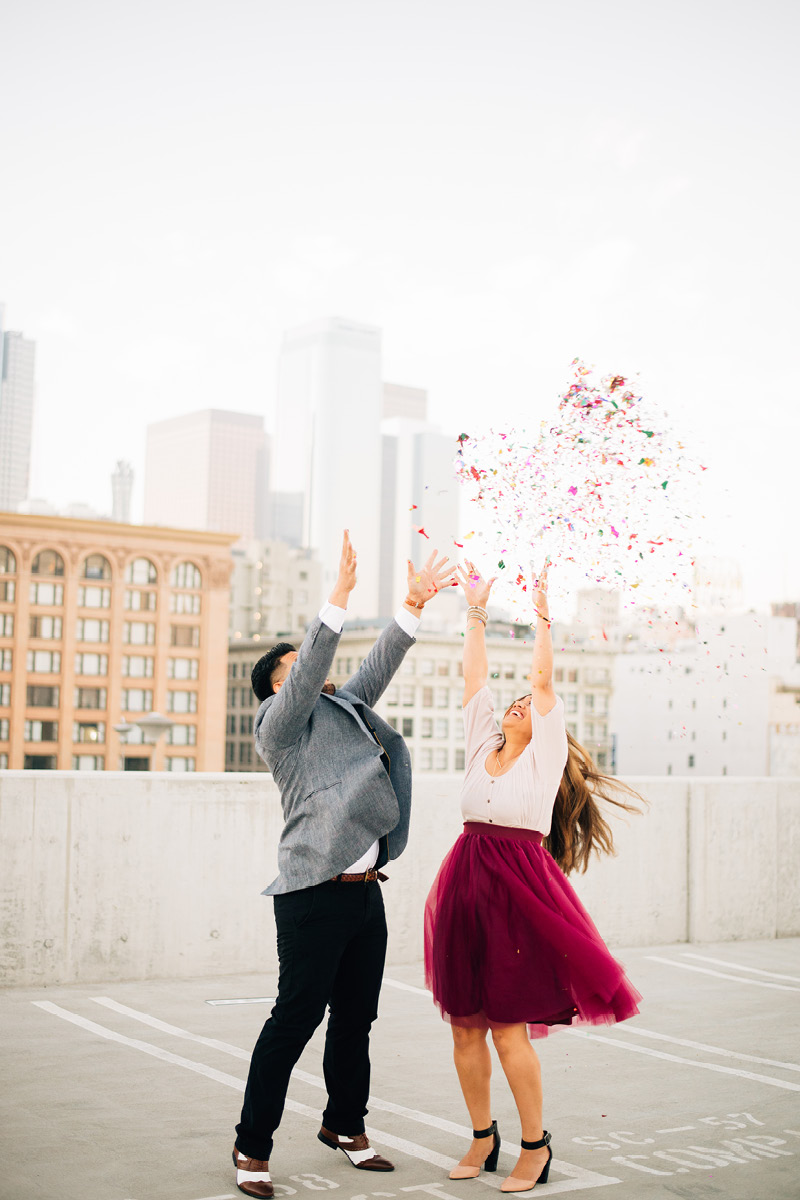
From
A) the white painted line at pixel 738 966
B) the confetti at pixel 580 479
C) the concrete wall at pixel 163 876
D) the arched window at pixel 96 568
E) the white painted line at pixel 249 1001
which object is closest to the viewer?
the confetti at pixel 580 479

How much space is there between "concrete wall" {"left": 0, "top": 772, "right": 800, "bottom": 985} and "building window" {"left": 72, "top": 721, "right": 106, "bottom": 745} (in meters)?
110

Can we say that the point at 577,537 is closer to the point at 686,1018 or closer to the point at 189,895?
the point at 686,1018

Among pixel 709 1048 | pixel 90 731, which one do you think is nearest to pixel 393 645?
pixel 709 1048

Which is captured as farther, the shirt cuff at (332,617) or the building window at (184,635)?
the building window at (184,635)

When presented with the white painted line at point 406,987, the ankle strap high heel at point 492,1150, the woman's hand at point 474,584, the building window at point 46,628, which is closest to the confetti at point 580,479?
the woman's hand at point 474,584

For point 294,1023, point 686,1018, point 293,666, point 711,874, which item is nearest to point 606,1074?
point 686,1018

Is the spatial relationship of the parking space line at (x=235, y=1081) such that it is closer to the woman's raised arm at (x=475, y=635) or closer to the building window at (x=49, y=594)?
the woman's raised arm at (x=475, y=635)

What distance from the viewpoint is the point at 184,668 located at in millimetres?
118625

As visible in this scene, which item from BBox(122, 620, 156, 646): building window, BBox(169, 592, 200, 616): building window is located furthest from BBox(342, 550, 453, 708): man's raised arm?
BBox(169, 592, 200, 616): building window

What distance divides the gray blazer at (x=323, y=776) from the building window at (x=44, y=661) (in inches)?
4478

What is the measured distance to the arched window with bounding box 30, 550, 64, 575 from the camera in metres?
113

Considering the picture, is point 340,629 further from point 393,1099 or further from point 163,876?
point 163,876

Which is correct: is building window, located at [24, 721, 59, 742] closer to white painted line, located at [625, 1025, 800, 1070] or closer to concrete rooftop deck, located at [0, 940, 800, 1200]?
concrete rooftop deck, located at [0, 940, 800, 1200]

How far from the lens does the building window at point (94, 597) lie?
115125 millimetres
